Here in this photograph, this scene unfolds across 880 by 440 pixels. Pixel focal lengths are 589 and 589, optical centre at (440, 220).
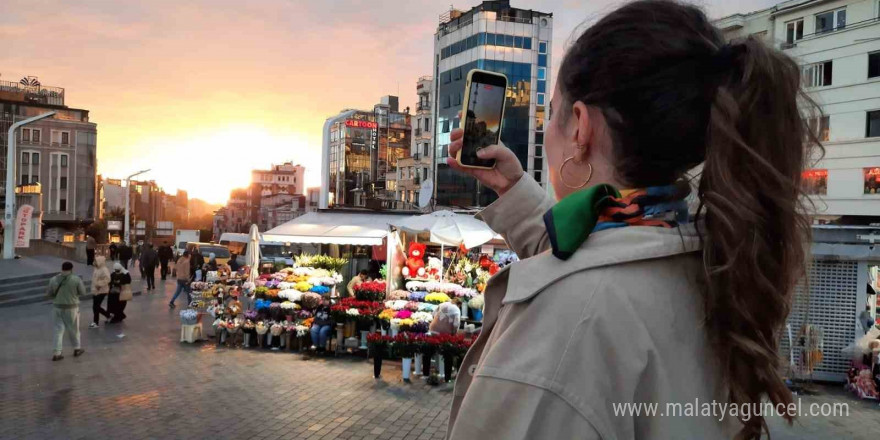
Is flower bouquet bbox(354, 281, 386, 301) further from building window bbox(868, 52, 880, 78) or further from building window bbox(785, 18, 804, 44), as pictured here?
building window bbox(785, 18, 804, 44)

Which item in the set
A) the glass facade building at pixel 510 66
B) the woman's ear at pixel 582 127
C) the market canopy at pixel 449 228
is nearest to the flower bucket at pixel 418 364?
the market canopy at pixel 449 228

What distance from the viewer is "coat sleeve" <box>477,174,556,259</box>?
172cm

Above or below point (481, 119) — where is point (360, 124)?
above

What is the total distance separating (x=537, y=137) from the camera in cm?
6500

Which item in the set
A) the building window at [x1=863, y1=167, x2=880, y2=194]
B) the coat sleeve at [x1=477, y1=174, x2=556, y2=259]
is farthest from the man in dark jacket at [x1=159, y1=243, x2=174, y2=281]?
the building window at [x1=863, y1=167, x2=880, y2=194]

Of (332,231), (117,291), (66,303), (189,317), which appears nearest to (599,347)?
(66,303)

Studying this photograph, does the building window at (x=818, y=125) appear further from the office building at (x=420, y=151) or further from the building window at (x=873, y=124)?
the office building at (x=420, y=151)

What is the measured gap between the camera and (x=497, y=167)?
179 cm

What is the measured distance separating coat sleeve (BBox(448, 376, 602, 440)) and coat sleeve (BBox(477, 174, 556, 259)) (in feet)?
2.68

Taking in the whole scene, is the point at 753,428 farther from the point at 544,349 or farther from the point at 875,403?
the point at 875,403

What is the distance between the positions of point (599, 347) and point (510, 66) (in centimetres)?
6668

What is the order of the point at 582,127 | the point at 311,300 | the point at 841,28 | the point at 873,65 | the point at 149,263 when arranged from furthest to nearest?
the point at 841,28
the point at 873,65
the point at 149,263
the point at 311,300
the point at 582,127

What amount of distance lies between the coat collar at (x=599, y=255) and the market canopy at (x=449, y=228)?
14637mm

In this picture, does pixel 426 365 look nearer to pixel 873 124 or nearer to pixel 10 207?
pixel 10 207
